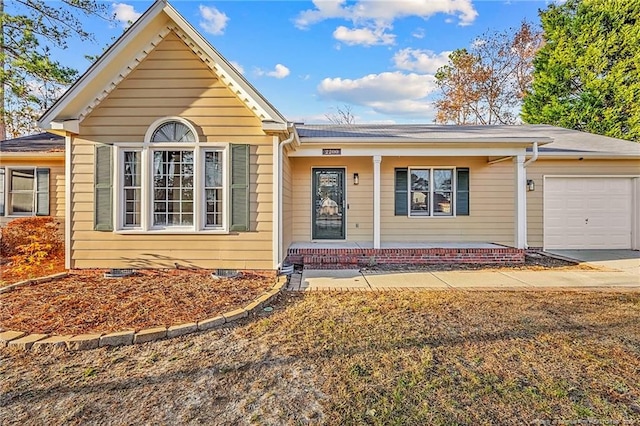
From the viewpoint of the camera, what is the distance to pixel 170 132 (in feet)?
20.3

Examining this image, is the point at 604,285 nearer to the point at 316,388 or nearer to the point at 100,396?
the point at 316,388

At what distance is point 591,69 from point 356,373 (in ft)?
61.5

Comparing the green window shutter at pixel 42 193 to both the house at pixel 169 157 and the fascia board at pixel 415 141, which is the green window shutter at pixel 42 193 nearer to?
the house at pixel 169 157

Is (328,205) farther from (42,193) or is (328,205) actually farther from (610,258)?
(42,193)

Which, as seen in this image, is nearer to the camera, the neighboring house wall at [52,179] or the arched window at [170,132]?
the arched window at [170,132]

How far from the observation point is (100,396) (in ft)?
8.53

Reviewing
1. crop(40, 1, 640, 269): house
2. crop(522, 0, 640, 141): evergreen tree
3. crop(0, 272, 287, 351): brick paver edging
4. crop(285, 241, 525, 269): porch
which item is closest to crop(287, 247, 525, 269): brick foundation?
crop(285, 241, 525, 269): porch

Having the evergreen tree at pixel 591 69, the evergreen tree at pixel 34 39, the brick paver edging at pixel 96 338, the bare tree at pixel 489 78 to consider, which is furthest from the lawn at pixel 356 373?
the bare tree at pixel 489 78

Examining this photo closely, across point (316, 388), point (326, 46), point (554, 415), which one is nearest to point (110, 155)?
point (316, 388)

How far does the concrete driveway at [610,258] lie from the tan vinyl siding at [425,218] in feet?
4.80

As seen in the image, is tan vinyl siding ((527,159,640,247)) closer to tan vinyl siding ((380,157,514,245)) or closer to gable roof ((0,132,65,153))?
tan vinyl siding ((380,157,514,245))

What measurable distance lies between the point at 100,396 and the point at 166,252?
388 centimetres

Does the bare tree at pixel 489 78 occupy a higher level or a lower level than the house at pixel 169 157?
higher

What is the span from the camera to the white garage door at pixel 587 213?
9.27 metres
